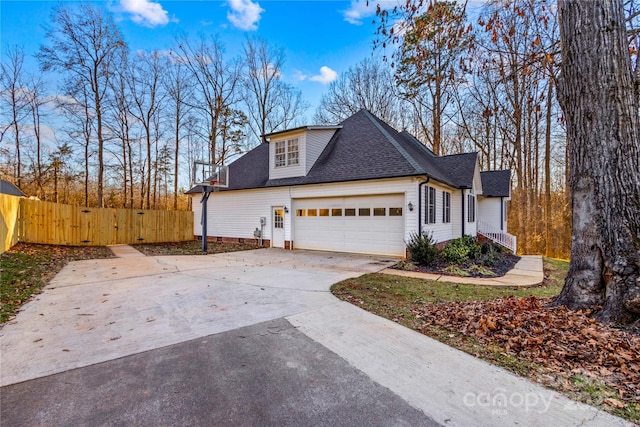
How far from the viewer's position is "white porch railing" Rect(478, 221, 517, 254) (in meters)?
14.5

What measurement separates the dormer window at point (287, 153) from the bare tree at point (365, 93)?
9.56 m

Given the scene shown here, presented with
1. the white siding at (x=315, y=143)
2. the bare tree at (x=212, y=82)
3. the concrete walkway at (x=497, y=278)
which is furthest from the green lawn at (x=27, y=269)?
the bare tree at (x=212, y=82)

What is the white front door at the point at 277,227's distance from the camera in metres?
13.5

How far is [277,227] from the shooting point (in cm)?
1377

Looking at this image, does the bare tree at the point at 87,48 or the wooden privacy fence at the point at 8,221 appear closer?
the wooden privacy fence at the point at 8,221

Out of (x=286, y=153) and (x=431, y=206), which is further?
(x=286, y=153)

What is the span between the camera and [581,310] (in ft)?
12.0

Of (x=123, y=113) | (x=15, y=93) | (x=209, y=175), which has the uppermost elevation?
(x=15, y=93)

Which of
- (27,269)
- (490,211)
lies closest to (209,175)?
(27,269)

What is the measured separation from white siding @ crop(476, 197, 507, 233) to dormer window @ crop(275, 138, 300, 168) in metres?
11.8

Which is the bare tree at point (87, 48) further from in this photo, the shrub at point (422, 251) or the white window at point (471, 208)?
the white window at point (471, 208)

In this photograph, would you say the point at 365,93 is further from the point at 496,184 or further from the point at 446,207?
the point at 446,207

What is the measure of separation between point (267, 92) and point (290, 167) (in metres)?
12.0

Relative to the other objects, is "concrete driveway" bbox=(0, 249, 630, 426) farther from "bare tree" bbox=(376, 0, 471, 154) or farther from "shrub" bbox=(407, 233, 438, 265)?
"shrub" bbox=(407, 233, 438, 265)
